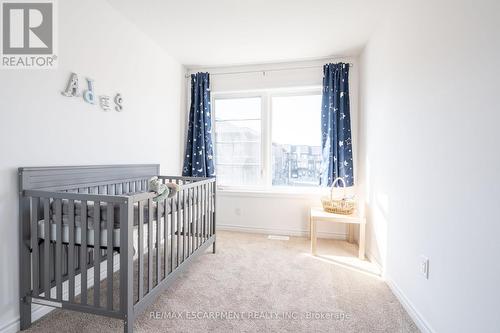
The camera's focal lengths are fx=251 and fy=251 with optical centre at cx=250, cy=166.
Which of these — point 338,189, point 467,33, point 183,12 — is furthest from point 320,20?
point 338,189

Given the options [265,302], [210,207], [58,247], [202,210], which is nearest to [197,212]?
[202,210]

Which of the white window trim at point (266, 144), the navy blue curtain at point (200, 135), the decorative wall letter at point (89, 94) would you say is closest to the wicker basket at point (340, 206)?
the white window trim at point (266, 144)

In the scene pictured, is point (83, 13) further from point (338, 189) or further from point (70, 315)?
point (338, 189)

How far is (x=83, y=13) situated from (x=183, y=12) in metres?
0.76

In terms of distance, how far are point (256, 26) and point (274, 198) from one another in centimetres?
202

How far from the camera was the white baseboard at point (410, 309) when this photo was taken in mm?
1461

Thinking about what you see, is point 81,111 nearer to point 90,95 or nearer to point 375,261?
point 90,95

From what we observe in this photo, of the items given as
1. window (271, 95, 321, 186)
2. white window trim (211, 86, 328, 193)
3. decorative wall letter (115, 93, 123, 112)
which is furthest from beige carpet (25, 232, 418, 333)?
decorative wall letter (115, 93, 123, 112)

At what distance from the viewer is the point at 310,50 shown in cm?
292

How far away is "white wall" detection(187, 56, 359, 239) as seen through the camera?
318 centimetres

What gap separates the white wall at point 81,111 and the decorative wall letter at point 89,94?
44 millimetres

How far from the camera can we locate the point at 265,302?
1772mm

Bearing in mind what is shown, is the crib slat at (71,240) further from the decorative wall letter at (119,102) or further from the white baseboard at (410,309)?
the white baseboard at (410,309)

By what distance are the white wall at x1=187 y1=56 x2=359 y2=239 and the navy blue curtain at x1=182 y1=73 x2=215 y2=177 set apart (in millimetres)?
183
